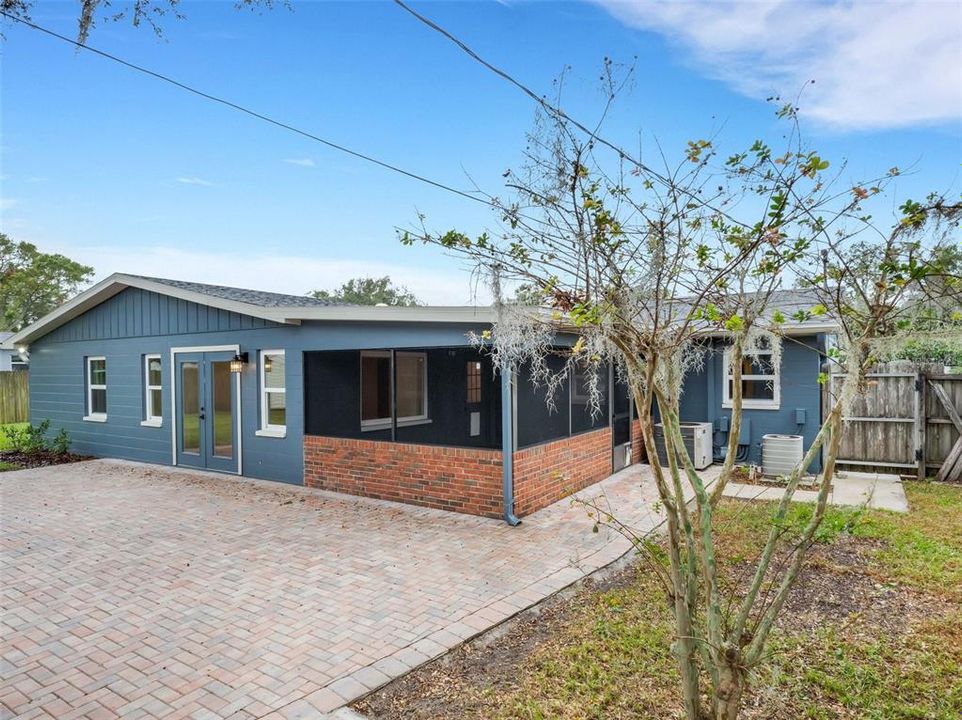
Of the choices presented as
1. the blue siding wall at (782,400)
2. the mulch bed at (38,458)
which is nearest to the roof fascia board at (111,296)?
the mulch bed at (38,458)

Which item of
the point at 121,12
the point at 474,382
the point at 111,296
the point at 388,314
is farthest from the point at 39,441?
the point at 121,12

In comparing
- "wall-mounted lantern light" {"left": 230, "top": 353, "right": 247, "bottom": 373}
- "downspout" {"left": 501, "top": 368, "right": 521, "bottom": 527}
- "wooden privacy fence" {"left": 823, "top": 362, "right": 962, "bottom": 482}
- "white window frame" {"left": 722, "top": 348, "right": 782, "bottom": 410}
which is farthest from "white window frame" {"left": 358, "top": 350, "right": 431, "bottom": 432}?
"wooden privacy fence" {"left": 823, "top": 362, "right": 962, "bottom": 482}

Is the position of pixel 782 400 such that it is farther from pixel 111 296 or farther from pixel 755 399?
pixel 111 296

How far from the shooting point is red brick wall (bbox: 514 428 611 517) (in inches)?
264

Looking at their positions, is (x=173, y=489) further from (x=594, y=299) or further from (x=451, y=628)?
(x=594, y=299)

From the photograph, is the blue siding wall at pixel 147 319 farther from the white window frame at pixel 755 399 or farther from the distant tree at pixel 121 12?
the white window frame at pixel 755 399

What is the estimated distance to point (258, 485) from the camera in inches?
342

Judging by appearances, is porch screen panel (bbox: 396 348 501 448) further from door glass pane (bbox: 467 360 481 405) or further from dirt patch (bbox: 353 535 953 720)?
dirt patch (bbox: 353 535 953 720)

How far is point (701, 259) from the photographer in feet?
8.14

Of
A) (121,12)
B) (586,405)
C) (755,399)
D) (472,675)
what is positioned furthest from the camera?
(755,399)

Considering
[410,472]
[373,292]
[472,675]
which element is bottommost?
[472,675]

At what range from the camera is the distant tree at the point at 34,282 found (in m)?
30.5

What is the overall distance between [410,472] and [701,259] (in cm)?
559

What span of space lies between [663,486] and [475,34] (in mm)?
5100
